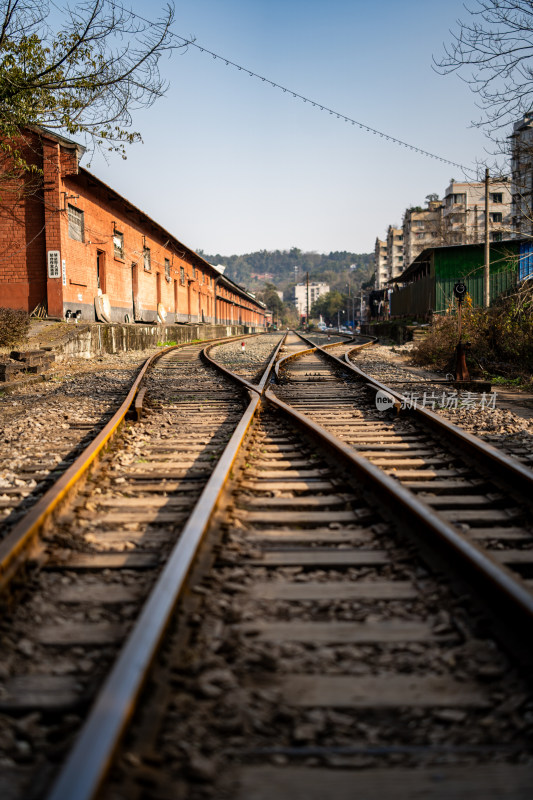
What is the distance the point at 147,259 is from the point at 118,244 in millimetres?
5083

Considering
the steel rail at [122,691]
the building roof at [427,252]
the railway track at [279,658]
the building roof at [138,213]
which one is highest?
the building roof at [138,213]

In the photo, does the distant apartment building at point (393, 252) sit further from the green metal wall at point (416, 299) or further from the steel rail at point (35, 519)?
the steel rail at point (35, 519)

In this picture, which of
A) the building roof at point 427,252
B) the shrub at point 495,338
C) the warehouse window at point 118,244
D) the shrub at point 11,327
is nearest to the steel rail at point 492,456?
the shrub at point 495,338

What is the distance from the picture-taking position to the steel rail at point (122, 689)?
1376 millimetres

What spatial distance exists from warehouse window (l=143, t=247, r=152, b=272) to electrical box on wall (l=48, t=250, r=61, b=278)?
459 inches

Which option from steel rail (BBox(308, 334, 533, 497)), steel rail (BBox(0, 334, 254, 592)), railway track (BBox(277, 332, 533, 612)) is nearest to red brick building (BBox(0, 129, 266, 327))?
railway track (BBox(277, 332, 533, 612))

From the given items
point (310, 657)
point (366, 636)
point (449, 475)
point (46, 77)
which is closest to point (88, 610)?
point (310, 657)

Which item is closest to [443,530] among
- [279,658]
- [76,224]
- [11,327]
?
[279,658]

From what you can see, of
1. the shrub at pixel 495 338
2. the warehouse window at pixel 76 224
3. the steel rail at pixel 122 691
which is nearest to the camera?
the steel rail at pixel 122 691

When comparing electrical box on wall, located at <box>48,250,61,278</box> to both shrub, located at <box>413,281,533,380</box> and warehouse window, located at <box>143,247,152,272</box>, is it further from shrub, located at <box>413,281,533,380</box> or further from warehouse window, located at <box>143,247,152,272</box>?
warehouse window, located at <box>143,247,152,272</box>

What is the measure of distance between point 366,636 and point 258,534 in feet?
3.79

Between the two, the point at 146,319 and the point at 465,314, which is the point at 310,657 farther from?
the point at 146,319

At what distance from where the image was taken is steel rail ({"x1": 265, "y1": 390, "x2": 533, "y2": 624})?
230 centimetres

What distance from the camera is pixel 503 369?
1214 cm
